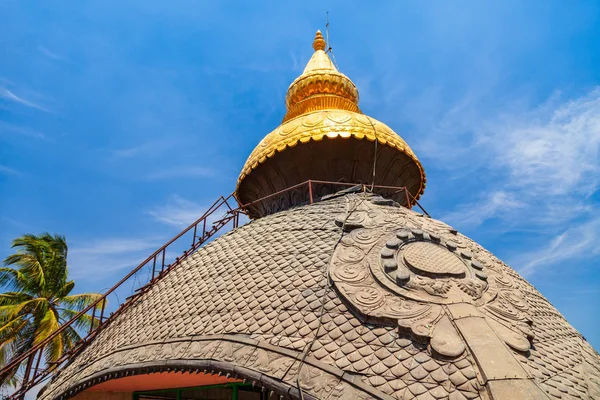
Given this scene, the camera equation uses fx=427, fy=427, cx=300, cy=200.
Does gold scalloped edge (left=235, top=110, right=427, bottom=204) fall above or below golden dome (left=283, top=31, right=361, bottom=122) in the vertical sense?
below

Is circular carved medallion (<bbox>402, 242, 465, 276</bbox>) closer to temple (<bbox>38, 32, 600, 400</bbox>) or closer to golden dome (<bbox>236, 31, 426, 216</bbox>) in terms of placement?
temple (<bbox>38, 32, 600, 400</bbox>)

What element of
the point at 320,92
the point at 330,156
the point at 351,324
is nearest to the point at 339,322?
the point at 351,324

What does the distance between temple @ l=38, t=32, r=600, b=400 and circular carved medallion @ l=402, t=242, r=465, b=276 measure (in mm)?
23

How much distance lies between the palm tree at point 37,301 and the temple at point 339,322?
25.0ft

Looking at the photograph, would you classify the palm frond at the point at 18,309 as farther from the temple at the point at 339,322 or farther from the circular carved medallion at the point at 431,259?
the circular carved medallion at the point at 431,259

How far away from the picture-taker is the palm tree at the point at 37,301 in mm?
13531

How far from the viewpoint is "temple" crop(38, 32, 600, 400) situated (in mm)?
4055

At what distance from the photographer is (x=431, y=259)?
17.4 ft

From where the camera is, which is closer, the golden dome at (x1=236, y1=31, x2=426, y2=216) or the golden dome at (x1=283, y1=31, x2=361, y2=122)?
the golden dome at (x1=236, y1=31, x2=426, y2=216)

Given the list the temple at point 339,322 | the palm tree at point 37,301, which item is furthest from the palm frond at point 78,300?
the temple at point 339,322

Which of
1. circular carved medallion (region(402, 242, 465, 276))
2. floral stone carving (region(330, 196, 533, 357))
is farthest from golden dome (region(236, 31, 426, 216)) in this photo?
circular carved medallion (region(402, 242, 465, 276))

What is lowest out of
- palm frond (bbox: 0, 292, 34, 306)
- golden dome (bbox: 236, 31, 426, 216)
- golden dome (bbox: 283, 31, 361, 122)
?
palm frond (bbox: 0, 292, 34, 306)

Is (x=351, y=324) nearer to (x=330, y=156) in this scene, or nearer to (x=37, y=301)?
(x=330, y=156)

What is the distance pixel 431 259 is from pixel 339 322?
148cm
